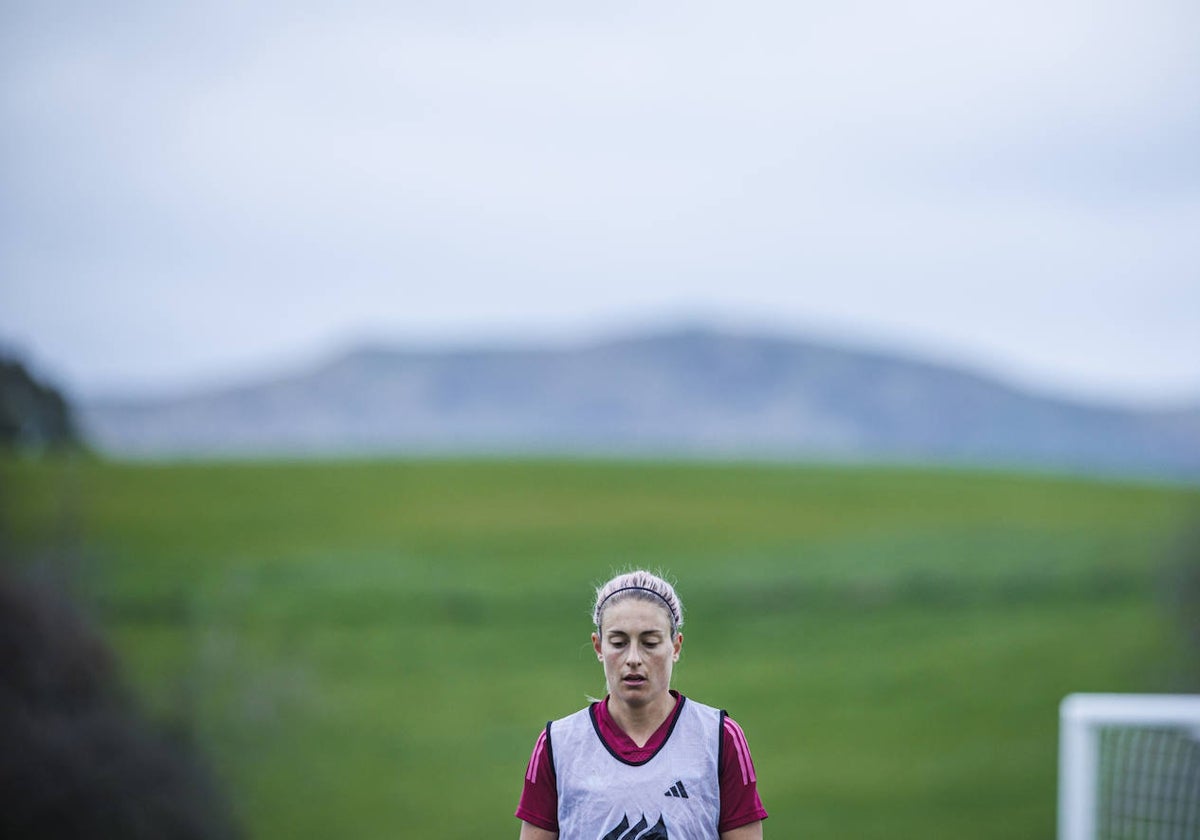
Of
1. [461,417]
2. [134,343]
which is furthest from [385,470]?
[134,343]

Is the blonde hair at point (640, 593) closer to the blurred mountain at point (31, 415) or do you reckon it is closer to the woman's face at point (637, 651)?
the woman's face at point (637, 651)

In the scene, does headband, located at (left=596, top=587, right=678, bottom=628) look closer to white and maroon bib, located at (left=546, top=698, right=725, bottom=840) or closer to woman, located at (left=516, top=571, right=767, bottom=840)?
woman, located at (left=516, top=571, right=767, bottom=840)

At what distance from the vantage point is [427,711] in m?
6.19

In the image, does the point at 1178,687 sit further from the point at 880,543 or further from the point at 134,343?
the point at 134,343

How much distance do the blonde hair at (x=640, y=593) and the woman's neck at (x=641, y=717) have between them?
3.5 inches

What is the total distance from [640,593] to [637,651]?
0.07 metres

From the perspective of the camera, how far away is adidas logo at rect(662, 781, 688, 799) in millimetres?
1448

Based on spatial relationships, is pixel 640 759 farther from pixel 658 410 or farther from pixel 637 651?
pixel 658 410

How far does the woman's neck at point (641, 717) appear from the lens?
1487mm

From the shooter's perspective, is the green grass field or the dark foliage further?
the green grass field

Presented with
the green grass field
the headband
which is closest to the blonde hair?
the headband

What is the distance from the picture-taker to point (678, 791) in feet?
4.76

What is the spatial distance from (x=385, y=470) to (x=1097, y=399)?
3.86 m

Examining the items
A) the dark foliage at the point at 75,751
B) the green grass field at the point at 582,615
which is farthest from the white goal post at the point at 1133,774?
the dark foliage at the point at 75,751
